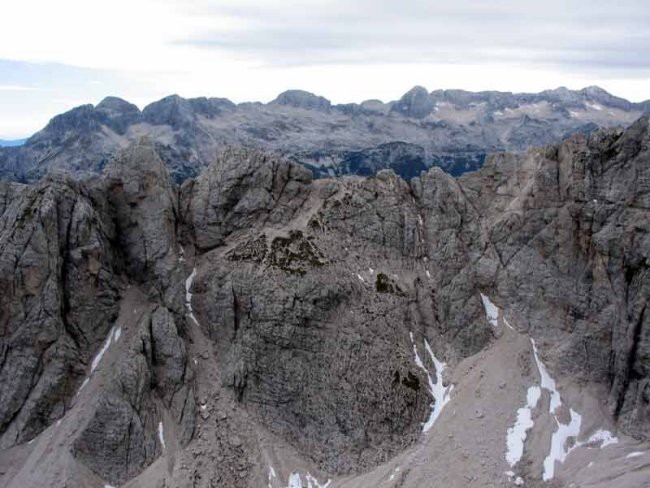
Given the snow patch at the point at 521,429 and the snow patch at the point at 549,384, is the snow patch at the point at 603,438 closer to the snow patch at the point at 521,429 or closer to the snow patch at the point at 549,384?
the snow patch at the point at 549,384

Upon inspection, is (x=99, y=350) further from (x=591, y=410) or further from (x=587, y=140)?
(x=587, y=140)

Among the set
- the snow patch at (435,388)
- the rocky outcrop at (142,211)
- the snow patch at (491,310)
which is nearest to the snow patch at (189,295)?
the rocky outcrop at (142,211)

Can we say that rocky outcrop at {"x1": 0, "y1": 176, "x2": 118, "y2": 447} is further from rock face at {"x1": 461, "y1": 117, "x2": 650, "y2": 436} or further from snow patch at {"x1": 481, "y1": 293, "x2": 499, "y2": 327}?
rock face at {"x1": 461, "y1": 117, "x2": 650, "y2": 436}

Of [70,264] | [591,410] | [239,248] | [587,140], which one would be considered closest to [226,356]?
[239,248]

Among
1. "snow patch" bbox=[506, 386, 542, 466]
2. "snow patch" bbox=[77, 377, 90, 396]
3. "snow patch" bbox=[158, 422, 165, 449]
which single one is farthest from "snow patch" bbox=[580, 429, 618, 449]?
"snow patch" bbox=[77, 377, 90, 396]

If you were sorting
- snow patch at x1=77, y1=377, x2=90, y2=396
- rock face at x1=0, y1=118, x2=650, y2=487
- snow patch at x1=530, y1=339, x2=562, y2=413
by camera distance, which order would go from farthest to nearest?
snow patch at x1=77, y1=377, x2=90, y2=396
snow patch at x1=530, y1=339, x2=562, y2=413
rock face at x1=0, y1=118, x2=650, y2=487
